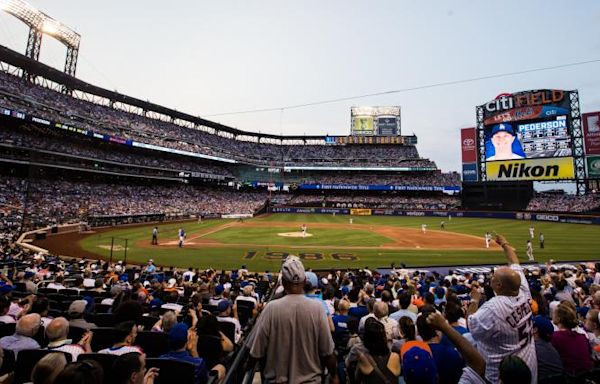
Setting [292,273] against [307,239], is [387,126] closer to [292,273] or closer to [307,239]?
[307,239]

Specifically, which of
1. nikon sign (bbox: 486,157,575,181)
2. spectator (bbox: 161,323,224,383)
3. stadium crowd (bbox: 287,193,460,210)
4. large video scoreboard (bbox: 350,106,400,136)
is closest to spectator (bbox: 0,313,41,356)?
spectator (bbox: 161,323,224,383)

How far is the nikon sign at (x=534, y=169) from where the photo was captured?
55844 mm

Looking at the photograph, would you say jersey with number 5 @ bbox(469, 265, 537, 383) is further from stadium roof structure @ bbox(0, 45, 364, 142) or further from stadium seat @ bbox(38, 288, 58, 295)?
stadium roof structure @ bbox(0, 45, 364, 142)

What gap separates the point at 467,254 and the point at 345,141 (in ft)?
249

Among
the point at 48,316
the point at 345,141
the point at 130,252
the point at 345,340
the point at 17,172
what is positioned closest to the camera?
the point at 345,340

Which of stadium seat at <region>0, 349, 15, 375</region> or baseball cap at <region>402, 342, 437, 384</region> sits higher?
baseball cap at <region>402, 342, 437, 384</region>

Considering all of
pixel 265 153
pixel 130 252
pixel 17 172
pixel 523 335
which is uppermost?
pixel 265 153

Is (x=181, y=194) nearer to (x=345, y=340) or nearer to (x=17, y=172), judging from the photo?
(x=17, y=172)

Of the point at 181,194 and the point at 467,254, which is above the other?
the point at 181,194

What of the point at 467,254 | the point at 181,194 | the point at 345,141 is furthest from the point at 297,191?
the point at 467,254

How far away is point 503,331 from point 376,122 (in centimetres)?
10469

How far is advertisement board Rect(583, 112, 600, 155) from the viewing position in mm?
54622

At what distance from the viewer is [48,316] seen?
650cm

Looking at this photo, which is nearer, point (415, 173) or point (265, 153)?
point (415, 173)
